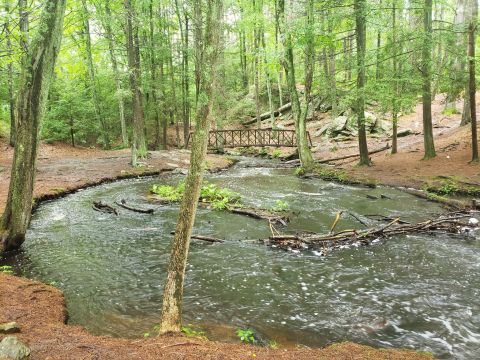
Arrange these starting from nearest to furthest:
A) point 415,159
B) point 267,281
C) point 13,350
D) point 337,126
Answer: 1. point 13,350
2. point 267,281
3. point 415,159
4. point 337,126

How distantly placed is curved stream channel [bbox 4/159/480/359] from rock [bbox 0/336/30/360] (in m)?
1.69

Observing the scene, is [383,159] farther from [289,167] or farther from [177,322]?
[177,322]

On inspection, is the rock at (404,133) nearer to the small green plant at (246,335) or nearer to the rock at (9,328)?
the small green plant at (246,335)

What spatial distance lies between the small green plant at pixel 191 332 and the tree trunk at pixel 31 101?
4.20 meters

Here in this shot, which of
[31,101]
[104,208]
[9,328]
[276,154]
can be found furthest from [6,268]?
[276,154]

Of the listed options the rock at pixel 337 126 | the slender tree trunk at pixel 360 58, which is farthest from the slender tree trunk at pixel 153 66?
the rock at pixel 337 126

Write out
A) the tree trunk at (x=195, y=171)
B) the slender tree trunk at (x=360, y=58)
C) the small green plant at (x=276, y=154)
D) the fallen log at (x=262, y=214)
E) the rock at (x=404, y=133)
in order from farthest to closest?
the small green plant at (x=276, y=154), the rock at (x=404, y=133), the slender tree trunk at (x=360, y=58), the fallen log at (x=262, y=214), the tree trunk at (x=195, y=171)

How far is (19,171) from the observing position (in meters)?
6.46

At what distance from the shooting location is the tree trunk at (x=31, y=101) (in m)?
6.11

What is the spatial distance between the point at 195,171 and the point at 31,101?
4246mm

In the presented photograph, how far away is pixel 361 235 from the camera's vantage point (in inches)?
308

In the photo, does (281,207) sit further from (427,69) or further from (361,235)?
(427,69)

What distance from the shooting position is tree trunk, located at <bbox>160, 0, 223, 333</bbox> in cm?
357

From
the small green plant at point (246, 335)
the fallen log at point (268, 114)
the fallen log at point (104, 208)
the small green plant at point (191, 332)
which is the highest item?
the fallen log at point (268, 114)
